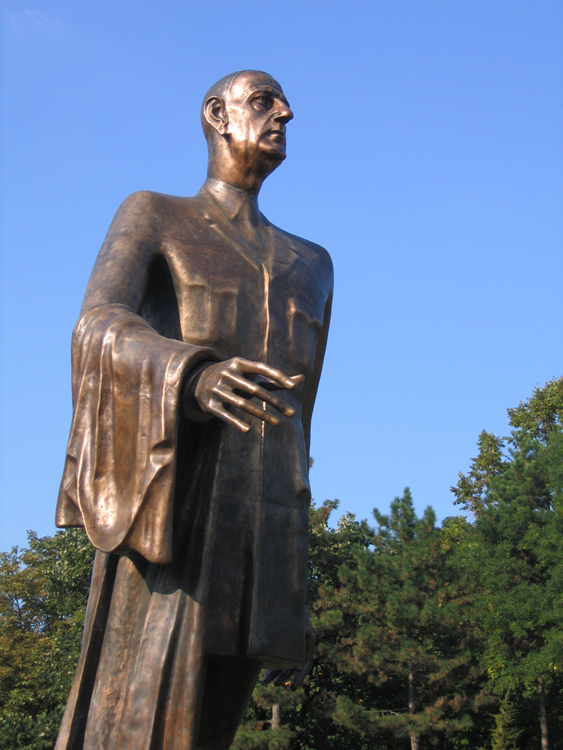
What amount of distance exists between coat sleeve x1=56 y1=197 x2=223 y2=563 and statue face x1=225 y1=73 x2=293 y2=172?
3.72 ft

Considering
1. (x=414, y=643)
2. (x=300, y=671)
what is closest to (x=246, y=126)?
(x=300, y=671)

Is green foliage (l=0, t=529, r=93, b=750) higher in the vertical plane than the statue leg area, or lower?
higher

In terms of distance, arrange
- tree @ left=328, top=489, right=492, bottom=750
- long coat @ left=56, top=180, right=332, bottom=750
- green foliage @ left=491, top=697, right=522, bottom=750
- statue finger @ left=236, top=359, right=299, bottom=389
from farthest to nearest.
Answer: green foliage @ left=491, top=697, right=522, bottom=750
tree @ left=328, top=489, right=492, bottom=750
long coat @ left=56, top=180, right=332, bottom=750
statue finger @ left=236, top=359, right=299, bottom=389

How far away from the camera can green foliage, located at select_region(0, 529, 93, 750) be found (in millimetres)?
25977

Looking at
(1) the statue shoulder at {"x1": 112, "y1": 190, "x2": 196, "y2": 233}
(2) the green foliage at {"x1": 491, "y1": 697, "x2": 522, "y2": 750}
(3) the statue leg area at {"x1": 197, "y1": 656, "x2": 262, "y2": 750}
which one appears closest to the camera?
(3) the statue leg area at {"x1": 197, "y1": 656, "x2": 262, "y2": 750}

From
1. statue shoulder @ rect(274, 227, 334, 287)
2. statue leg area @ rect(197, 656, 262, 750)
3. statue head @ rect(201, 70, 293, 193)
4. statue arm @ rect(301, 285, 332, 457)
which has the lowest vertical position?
statue leg area @ rect(197, 656, 262, 750)

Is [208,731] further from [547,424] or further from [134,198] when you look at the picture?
[547,424]

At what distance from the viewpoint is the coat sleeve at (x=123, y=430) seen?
3096 millimetres

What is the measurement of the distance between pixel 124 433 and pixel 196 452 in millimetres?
371

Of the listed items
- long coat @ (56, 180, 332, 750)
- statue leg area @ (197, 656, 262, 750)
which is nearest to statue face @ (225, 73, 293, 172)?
long coat @ (56, 180, 332, 750)

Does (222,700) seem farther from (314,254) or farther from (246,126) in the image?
(246,126)

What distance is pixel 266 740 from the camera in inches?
1046

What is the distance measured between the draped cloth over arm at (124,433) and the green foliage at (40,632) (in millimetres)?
24060

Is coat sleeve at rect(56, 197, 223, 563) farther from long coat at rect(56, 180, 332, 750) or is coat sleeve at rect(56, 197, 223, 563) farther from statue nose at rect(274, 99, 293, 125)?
statue nose at rect(274, 99, 293, 125)
